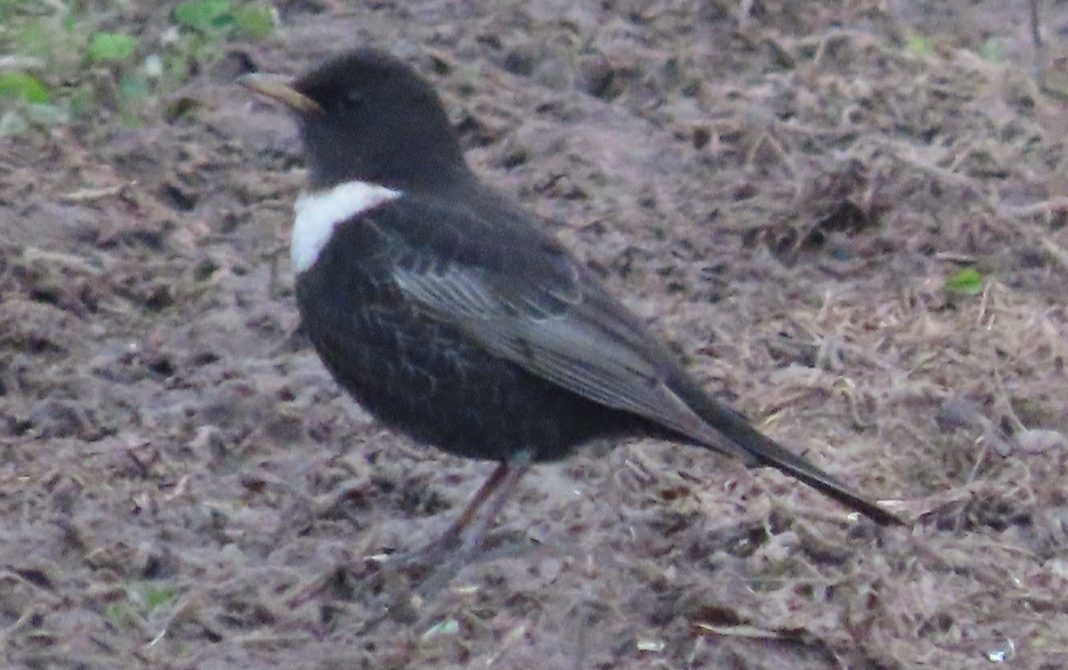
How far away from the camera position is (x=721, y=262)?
720cm

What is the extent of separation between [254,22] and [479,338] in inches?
125

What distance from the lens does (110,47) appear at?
794 centimetres

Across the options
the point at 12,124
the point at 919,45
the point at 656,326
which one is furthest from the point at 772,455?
the point at 919,45

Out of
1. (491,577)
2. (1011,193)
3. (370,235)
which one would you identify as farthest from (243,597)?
(1011,193)

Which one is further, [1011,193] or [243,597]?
[1011,193]

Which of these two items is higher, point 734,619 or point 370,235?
point 370,235

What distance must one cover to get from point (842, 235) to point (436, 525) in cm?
235

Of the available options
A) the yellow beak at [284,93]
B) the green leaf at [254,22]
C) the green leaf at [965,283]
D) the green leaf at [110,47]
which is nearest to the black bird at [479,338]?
the yellow beak at [284,93]

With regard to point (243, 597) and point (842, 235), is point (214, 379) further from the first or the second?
point (842, 235)

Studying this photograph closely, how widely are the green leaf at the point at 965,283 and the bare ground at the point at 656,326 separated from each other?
0.04 metres

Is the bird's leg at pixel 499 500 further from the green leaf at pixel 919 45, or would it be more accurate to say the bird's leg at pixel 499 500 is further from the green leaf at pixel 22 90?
the green leaf at pixel 919 45

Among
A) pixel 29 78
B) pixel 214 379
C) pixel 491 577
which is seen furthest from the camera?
pixel 29 78

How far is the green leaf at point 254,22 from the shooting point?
823 centimetres

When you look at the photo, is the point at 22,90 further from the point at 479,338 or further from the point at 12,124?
the point at 479,338
